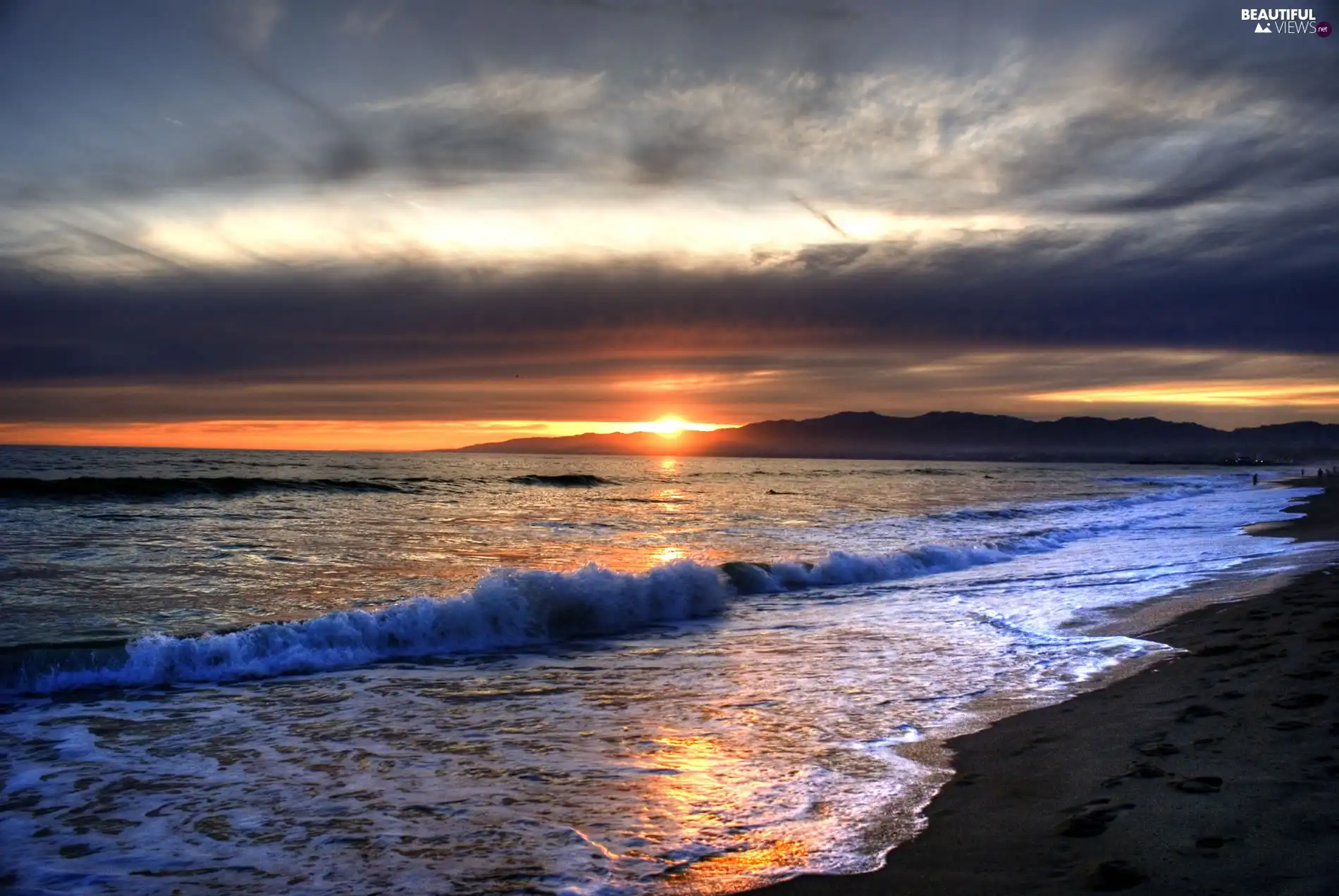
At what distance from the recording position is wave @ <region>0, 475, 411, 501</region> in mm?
30875

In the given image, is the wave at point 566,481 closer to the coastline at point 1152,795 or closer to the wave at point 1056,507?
the wave at point 1056,507

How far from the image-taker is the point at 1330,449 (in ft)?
652

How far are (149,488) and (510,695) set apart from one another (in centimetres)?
3323

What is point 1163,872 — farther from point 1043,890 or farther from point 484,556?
point 484,556

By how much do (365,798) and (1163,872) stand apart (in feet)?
13.6

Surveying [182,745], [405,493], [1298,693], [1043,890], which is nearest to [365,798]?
[182,745]

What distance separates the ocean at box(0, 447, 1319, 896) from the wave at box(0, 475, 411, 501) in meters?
12.3

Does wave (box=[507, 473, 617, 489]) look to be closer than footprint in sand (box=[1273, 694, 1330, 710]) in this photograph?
No

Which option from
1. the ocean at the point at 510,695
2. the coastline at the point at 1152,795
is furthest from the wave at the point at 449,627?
the coastline at the point at 1152,795

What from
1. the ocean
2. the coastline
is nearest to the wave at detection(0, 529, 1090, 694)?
the ocean

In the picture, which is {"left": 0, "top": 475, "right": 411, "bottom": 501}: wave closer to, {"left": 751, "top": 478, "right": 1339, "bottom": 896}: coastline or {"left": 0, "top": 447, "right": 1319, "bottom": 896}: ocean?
{"left": 0, "top": 447, "right": 1319, "bottom": 896}: ocean

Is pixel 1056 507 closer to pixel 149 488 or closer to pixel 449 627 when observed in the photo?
pixel 449 627

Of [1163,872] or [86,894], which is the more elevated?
[1163,872]

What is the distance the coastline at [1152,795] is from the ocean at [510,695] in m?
Result: 0.28
